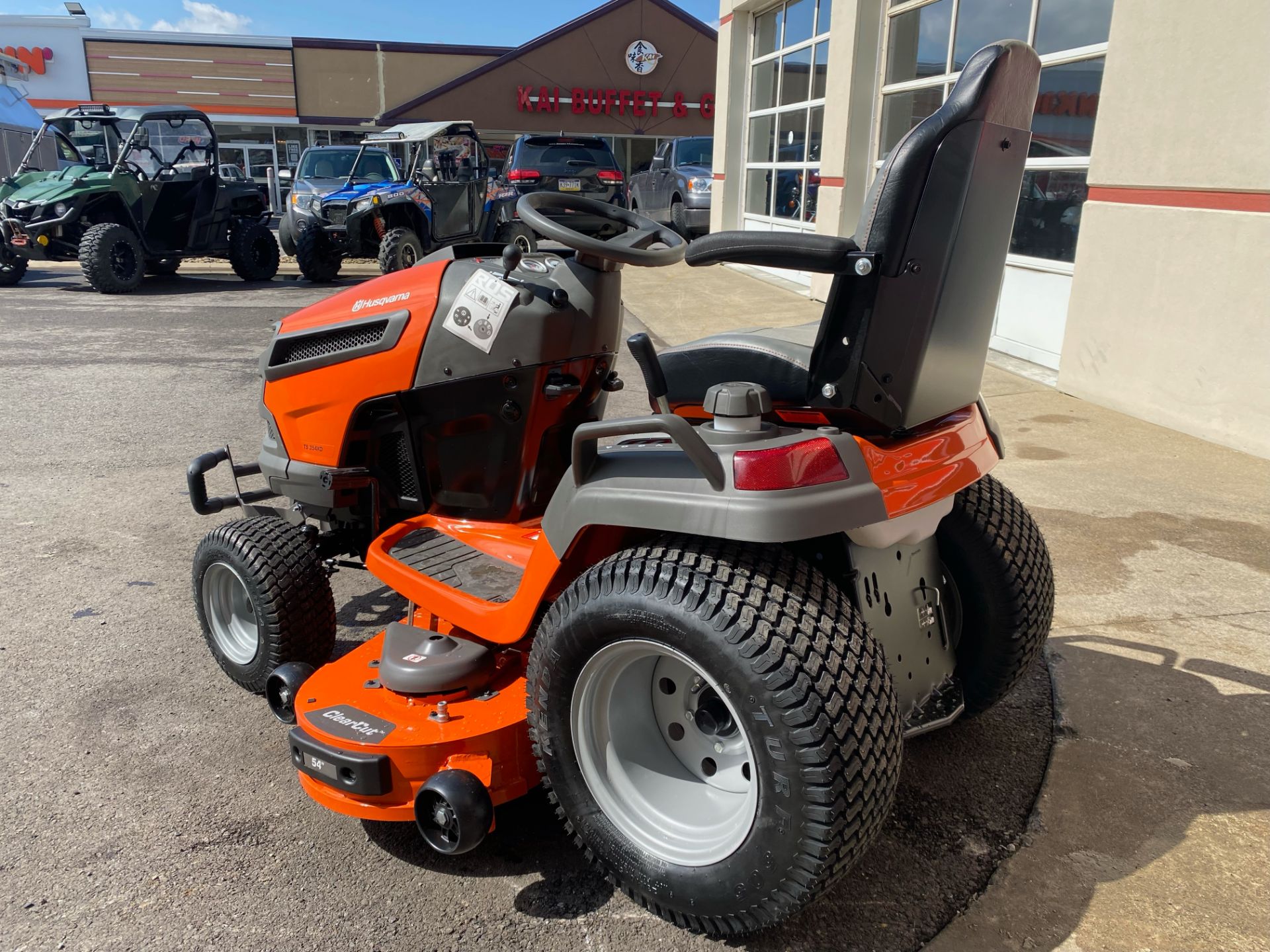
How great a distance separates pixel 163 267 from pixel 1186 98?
13.3 metres

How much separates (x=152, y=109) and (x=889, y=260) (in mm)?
13505

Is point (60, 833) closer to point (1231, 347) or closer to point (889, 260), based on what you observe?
point (889, 260)

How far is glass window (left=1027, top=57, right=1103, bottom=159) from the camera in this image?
22.8ft

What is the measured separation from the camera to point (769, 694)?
5.75 feet

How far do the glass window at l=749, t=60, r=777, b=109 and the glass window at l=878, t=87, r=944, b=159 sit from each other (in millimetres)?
4044

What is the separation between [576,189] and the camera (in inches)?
631

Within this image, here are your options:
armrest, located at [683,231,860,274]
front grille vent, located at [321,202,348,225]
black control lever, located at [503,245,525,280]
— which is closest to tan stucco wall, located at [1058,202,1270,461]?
armrest, located at [683,231,860,274]

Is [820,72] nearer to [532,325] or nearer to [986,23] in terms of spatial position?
[986,23]

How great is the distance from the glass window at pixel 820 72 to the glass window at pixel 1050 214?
4611 mm

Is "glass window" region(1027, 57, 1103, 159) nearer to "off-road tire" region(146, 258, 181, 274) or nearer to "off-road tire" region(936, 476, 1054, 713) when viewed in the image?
"off-road tire" region(936, 476, 1054, 713)

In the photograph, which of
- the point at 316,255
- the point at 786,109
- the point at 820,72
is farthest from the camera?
the point at 316,255

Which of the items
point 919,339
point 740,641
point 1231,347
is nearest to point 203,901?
point 740,641

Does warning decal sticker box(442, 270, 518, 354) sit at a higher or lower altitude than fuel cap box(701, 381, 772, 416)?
higher

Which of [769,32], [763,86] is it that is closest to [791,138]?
[763,86]
